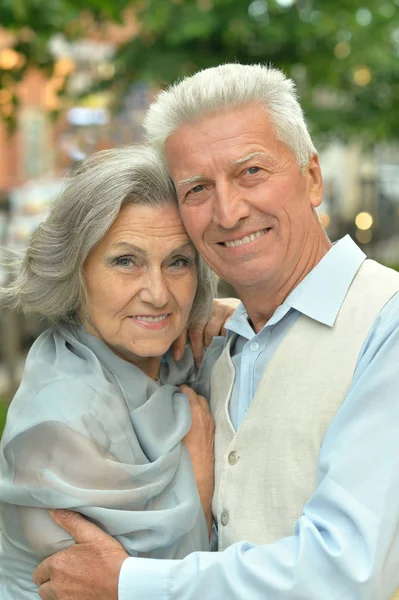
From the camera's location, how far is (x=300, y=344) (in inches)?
84.7

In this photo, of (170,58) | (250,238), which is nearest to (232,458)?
(250,238)

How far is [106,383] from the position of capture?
2.31m

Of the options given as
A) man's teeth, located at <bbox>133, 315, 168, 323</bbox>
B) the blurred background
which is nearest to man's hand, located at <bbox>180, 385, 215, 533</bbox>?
man's teeth, located at <bbox>133, 315, 168, 323</bbox>

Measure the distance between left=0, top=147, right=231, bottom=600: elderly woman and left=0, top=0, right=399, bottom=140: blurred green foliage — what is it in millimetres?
3466

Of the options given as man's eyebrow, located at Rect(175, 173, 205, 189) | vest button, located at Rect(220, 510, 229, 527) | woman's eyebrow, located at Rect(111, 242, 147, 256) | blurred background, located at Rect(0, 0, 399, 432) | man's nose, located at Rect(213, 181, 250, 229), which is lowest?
vest button, located at Rect(220, 510, 229, 527)

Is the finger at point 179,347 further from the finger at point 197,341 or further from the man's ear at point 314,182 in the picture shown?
the man's ear at point 314,182

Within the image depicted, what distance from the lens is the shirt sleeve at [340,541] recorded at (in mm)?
1823

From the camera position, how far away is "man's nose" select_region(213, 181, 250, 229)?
2199mm

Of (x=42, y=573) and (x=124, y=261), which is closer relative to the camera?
(x=42, y=573)

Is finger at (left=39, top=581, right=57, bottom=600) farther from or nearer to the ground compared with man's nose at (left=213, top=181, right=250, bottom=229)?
nearer to the ground

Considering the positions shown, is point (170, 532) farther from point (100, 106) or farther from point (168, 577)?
point (100, 106)

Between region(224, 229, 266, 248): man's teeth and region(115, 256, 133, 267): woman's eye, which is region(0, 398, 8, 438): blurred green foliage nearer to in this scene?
region(115, 256, 133, 267): woman's eye

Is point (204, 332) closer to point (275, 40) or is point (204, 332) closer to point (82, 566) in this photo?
point (82, 566)

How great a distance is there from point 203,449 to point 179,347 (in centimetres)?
42
